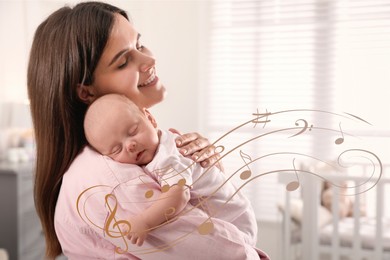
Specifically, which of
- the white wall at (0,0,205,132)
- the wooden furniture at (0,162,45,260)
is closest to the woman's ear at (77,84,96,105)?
the wooden furniture at (0,162,45,260)

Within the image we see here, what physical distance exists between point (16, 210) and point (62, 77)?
2.05 m

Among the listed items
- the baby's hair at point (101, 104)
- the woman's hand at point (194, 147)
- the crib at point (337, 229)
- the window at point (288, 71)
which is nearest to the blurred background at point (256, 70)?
the window at point (288, 71)

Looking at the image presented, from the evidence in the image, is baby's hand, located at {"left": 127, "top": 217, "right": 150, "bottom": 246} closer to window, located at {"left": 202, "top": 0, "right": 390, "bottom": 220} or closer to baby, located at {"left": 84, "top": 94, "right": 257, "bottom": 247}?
baby, located at {"left": 84, "top": 94, "right": 257, "bottom": 247}

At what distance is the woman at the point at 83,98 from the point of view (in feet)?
1.86

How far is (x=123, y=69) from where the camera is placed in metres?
0.57

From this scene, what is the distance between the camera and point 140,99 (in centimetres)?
59

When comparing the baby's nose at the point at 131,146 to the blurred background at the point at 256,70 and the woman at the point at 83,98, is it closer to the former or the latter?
the woman at the point at 83,98

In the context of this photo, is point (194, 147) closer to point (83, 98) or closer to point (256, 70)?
point (83, 98)

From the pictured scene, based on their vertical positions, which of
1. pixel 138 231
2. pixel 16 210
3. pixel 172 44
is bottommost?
pixel 16 210

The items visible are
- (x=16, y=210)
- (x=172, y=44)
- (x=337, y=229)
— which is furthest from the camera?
(x=172, y=44)

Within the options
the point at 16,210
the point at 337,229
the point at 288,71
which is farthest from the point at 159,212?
the point at 288,71

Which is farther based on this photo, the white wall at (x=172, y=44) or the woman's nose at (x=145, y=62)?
the white wall at (x=172, y=44)

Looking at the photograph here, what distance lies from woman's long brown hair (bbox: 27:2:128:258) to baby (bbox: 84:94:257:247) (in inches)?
2.2

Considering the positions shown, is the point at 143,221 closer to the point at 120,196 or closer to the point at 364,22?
the point at 120,196
